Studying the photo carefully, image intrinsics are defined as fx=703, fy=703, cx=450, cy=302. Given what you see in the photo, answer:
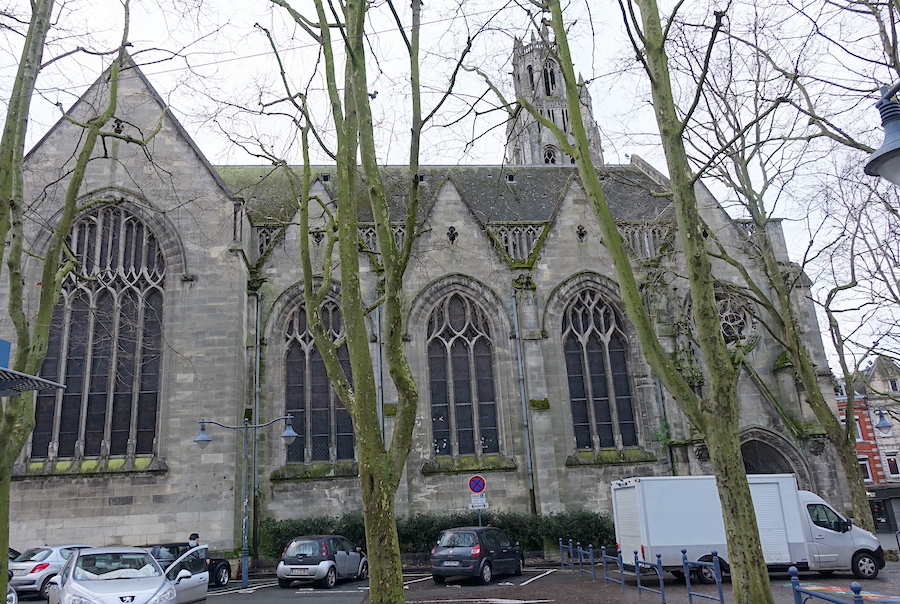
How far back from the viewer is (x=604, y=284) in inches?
908

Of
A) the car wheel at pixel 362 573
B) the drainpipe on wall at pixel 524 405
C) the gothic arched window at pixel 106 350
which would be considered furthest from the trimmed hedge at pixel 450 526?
the gothic arched window at pixel 106 350

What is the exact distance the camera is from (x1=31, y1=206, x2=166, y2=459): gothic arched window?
19234 millimetres

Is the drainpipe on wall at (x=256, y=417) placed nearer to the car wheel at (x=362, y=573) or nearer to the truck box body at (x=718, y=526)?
the car wheel at (x=362, y=573)

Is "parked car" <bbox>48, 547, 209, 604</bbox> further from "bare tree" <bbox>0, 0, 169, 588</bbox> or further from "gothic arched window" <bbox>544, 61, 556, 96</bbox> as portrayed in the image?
"gothic arched window" <bbox>544, 61, 556, 96</bbox>

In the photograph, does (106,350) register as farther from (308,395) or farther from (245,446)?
(308,395)

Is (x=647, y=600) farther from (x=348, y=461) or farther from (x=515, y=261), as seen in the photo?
(x=515, y=261)

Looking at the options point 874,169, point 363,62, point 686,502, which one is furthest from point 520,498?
point 874,169

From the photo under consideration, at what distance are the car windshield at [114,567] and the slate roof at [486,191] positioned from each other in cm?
1358

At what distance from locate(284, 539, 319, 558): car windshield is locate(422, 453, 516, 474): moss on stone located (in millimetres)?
5157

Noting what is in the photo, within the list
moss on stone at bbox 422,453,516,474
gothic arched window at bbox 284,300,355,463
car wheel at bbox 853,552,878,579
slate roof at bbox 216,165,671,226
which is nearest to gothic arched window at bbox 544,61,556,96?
slate roof at bbox 216,165,671,226

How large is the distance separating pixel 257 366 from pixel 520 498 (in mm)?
8697

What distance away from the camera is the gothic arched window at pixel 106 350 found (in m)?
19.2

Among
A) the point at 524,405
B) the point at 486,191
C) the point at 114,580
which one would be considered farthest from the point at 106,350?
the point at 486,191

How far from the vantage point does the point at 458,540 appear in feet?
52.2
